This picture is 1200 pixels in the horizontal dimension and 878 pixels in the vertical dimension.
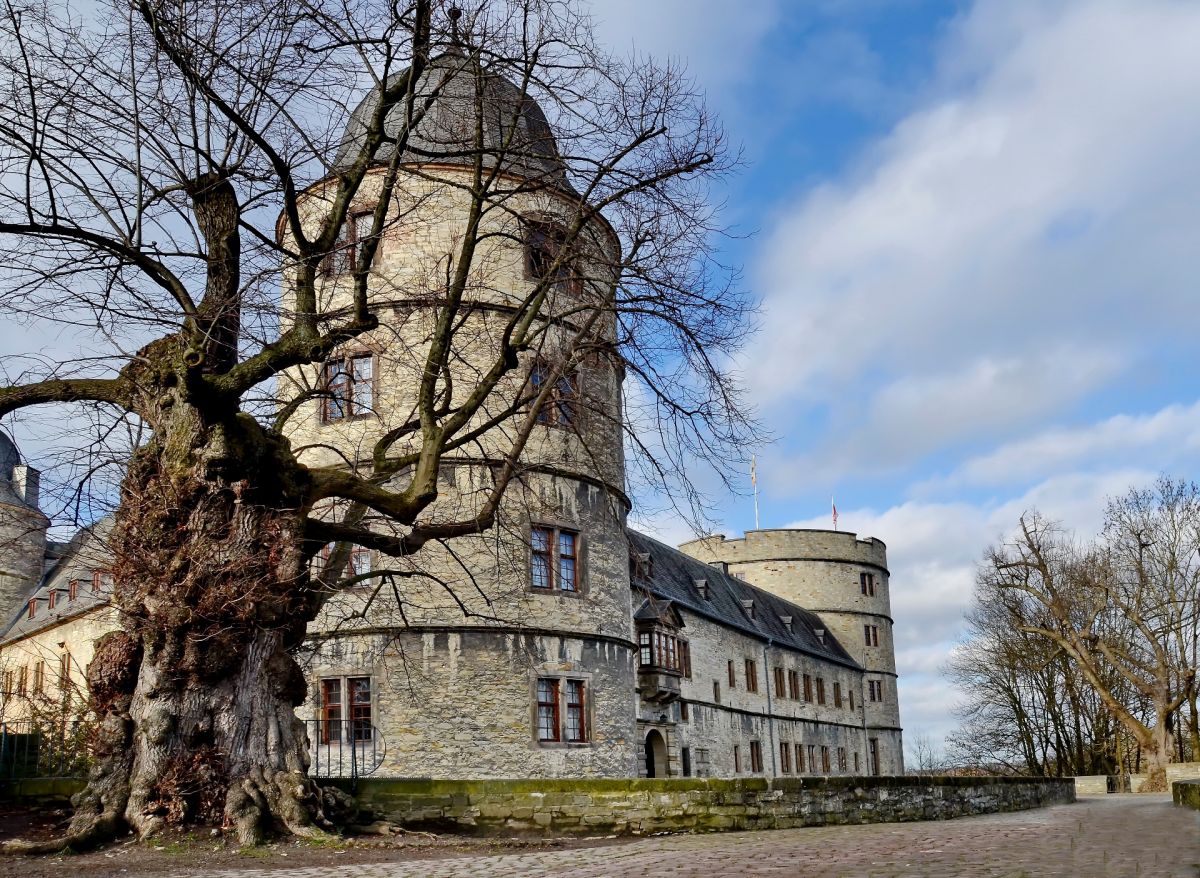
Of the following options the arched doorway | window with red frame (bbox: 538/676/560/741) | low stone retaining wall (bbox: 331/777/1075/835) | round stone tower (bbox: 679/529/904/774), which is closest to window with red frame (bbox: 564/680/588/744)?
window with red frame (bbox: 538/676/560/741)

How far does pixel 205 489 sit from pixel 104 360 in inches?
63.9

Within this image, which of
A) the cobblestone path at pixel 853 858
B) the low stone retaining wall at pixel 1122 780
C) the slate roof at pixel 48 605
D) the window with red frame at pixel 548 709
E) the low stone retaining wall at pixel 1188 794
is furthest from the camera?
the slate roof at pixel 48 605

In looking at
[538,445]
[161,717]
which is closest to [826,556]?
[538,445]

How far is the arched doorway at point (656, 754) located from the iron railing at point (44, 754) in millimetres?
16594

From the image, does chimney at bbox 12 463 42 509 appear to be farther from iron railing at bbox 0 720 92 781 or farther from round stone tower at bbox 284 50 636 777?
iron railing at bbox 0 720 92 781

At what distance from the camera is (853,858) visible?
929cm

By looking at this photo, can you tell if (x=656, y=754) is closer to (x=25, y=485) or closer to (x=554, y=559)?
(x=554, y=559)

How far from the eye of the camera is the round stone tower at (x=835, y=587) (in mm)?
50156

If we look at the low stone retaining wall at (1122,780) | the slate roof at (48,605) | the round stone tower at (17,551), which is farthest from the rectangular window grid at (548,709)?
the round stone tower at (17,551)

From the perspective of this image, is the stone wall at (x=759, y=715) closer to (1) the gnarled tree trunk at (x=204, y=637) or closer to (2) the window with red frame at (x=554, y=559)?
(2) the window with red frame at (x=554, y=559)

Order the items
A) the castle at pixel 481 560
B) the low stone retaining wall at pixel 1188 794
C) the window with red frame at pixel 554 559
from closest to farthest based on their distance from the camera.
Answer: the low stone retaining wall at pixel 1188 794 < the castle at pixel 481 560 < the window with red frame at pixel 554 559

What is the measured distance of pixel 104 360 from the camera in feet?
38.1

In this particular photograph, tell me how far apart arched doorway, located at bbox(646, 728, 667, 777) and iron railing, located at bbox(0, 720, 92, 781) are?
16.6m

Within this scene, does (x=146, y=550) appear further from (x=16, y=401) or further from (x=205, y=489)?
(x=16, y=401)
